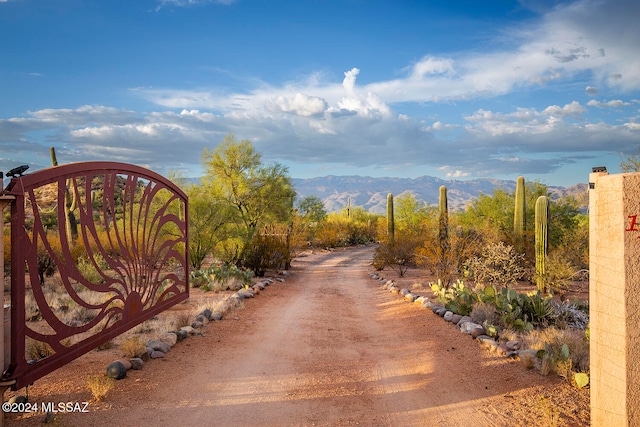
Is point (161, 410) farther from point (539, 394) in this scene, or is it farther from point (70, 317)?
point (70, 317)

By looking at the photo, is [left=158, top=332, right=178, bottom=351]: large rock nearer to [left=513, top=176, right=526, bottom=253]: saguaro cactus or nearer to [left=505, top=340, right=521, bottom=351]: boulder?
[left=505, top=340, right=521, bottom=351]: boulder

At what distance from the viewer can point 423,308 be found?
11383mm

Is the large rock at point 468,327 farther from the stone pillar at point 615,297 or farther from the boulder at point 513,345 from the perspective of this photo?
the stone pillar at point 615,297

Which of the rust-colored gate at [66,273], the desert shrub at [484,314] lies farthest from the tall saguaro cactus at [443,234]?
the rust-colored gate at [66,273]

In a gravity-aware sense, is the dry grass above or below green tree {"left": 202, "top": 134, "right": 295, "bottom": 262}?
below

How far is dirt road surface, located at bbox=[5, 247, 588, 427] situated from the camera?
518cm

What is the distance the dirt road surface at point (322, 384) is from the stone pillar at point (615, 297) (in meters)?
0.83

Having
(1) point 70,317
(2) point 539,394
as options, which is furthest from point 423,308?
(1) point 70,317

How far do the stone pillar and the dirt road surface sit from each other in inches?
32.8

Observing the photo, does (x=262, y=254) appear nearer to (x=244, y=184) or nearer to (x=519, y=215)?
(x=244, y=184)

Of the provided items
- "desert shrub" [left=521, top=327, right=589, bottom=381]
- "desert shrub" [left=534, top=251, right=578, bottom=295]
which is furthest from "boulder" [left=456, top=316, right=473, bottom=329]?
"desert shrub" [left=534, top=251, right=578, bottom=295]

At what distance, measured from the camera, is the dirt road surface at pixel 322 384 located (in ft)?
17.0

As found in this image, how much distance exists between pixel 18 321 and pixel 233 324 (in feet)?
16.9

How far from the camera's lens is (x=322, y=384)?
625 cm
